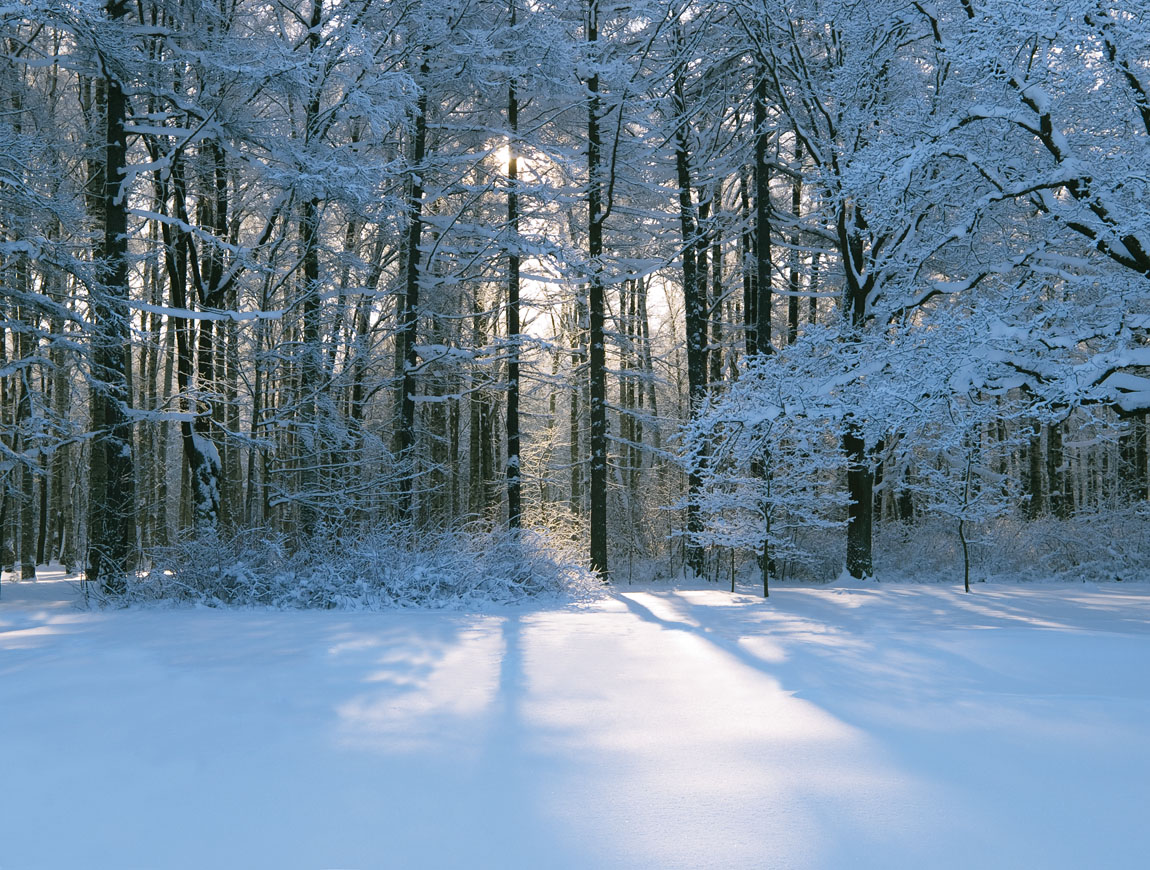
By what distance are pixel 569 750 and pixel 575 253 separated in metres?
12.7

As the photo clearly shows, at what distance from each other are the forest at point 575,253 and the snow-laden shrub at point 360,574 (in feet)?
0.20

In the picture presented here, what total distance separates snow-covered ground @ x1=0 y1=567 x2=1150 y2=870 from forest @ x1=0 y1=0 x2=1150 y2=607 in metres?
3.27

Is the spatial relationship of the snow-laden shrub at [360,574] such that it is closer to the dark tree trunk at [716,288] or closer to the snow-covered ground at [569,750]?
the snow-covered ground at [569,750]

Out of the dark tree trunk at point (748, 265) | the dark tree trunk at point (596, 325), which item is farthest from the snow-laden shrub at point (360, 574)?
the dark tree trunk at point (748, 265)

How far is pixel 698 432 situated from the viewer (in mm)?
10219

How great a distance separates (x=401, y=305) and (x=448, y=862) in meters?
15.3

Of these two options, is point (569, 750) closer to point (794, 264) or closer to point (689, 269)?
point (689, 269)

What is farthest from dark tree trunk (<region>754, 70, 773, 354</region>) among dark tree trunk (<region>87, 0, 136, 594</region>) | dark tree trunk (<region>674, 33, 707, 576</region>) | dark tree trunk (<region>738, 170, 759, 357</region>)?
dark tree trunk (<region>87, 0, 136, 594</region>)

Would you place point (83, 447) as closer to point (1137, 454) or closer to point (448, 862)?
point (448, 862)

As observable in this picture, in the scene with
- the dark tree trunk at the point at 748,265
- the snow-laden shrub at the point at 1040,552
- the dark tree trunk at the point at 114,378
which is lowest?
the snow-laden shrub at the point at 1040,552

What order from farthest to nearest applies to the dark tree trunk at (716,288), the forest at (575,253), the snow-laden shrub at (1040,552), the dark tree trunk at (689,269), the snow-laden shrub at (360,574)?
the dark tree trunk at (716,288)
the dark tree trunk at (689,269)
the snow-laden shrub at (1040,552)
the snow-laden shrub at (360,574)
the forest at (575,253)

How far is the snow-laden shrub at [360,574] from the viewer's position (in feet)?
33.6

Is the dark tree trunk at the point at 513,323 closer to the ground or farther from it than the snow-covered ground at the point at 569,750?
farther from it

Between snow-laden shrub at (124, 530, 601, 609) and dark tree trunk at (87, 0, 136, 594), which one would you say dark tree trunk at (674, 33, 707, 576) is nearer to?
snow-laden shrub at (124, 530, 601, 609)
